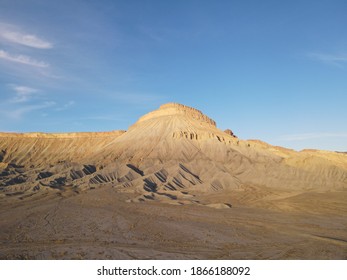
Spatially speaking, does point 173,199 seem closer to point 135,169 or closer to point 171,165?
point 171,165

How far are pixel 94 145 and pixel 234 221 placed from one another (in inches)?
2173

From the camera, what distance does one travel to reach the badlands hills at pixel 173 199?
15.3 m

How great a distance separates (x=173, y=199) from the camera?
31.8 metres

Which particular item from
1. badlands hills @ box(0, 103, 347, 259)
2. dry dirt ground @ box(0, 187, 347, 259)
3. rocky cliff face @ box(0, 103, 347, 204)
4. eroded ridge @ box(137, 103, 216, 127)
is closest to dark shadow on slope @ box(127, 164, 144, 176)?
rocky cliff face @ box(0, 103, 347, 204)

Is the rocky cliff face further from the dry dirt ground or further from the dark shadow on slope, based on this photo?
the dry dirt ground

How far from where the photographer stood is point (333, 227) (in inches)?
779

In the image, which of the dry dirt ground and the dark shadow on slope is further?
the dark shadow on slope

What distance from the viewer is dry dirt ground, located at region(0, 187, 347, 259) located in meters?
14.2

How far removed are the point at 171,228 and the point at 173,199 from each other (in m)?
12.8

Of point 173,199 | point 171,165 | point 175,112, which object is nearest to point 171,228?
point 173,199

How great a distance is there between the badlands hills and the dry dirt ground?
0.06m

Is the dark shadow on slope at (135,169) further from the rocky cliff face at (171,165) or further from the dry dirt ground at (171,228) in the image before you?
the dry dirt ground at (171,228)
